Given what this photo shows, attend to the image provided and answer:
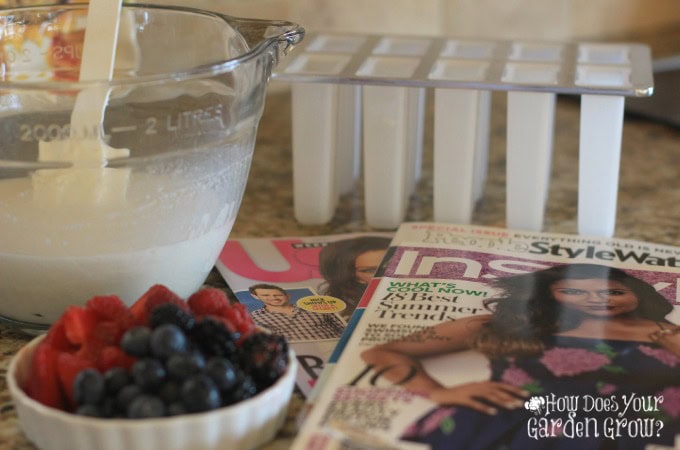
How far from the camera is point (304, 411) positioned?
1.90 feet

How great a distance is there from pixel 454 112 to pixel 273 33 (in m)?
0.21

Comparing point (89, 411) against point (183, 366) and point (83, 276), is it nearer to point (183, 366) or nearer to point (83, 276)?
point (183, 366)

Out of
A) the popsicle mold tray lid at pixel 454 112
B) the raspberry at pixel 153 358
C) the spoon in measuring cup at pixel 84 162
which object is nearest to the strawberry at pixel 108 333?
the raspberry at pixel 153 358

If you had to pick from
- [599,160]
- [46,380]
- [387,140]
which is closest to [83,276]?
[46,380]

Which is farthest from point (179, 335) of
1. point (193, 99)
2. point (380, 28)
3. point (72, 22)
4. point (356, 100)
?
point (380, 28)

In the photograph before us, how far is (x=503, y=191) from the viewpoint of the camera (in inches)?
42.2

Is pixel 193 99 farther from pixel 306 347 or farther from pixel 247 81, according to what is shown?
pixel 306 347

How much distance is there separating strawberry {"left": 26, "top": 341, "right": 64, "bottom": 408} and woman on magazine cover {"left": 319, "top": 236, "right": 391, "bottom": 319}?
252mm

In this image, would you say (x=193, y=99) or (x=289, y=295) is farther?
(x=289, y=295)

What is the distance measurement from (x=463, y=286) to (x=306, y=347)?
0.49 ft

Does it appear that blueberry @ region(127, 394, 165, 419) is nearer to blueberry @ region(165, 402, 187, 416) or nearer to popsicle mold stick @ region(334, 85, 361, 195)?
blueberry @ region(165, 402, 187, 416)

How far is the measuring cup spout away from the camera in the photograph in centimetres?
74

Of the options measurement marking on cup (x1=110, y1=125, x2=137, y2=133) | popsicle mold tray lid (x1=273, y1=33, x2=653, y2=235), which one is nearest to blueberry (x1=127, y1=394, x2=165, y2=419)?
measurement marking on cup (x1=110, y1=125, x2=137, y2=133)

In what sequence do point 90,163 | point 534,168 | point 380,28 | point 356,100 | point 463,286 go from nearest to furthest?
point 90,163 < point 463,286 < point 534,168 < point 356,100 < point 380,28
